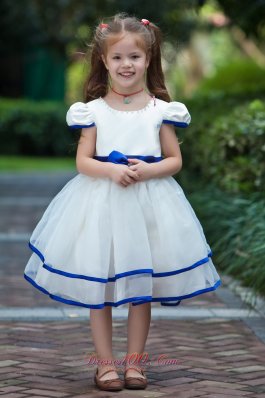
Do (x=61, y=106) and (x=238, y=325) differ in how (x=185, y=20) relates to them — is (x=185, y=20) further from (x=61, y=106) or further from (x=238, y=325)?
(x=238, y=325)

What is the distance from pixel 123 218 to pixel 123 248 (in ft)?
0.44

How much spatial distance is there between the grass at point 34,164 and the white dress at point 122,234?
1548 centimetres

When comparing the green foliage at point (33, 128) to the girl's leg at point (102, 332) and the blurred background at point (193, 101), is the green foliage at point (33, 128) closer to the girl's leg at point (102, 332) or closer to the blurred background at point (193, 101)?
the blurred background at point (193, 101)

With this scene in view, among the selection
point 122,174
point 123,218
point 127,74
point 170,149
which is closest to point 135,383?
point 123,218

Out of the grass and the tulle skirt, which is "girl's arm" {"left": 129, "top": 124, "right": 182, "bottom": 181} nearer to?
the tulle skirt

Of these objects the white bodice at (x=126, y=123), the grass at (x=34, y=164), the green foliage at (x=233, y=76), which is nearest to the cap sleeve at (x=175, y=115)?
the white bodice at (x=126, y=123)

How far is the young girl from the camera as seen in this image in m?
4.47

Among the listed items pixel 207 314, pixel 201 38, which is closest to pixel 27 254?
pixel 207 314

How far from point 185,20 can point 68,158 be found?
4.29 meters

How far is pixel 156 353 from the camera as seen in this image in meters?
5.38

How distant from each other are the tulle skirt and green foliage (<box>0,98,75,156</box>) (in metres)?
19.7

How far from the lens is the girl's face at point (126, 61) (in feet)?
15.1

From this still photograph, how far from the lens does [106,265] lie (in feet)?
14.6

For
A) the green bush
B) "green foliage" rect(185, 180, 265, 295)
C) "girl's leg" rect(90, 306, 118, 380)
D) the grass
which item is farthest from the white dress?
the grass
